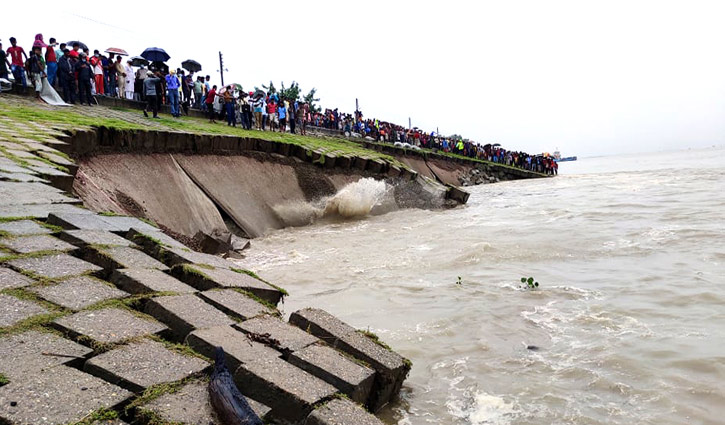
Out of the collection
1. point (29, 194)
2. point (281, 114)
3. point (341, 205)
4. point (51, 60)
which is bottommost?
point (341, 205)

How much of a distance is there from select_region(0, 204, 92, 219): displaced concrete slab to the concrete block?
2.95 feet

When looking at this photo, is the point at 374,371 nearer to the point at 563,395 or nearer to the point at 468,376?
the point at 468,376

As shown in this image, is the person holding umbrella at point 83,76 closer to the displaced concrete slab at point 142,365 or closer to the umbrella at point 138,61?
the umbrella at point 138,61

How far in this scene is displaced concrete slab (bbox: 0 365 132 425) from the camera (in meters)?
1.92

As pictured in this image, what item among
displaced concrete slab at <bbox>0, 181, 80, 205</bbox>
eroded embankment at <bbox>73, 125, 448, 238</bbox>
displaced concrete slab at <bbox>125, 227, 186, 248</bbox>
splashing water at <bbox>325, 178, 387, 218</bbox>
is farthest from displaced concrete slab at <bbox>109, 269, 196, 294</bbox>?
splashing water at <bbox>325, 178, 387, 218</bbox>

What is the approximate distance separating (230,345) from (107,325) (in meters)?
0.63

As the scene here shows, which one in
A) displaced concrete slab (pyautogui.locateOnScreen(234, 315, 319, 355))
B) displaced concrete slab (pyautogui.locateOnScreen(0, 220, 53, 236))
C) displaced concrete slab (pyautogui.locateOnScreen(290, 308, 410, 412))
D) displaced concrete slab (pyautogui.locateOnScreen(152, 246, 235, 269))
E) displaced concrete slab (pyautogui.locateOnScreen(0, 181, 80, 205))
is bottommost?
displaced concrete slab (pyautogui.locateOnScreen(290, 308, 410, 412))

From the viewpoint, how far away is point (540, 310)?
16.4 ft

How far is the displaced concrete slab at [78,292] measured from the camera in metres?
2.81

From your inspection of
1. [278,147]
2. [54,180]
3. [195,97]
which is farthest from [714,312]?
[195,97]

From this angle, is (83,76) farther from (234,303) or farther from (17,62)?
(234,303)

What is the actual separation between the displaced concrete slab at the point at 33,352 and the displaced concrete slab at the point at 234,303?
99 cm

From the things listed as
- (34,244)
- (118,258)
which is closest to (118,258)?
(118,258)

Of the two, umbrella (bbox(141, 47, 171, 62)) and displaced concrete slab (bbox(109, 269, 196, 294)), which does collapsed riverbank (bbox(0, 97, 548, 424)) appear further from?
umbrella (bbox(141, 47, 171, 62))
